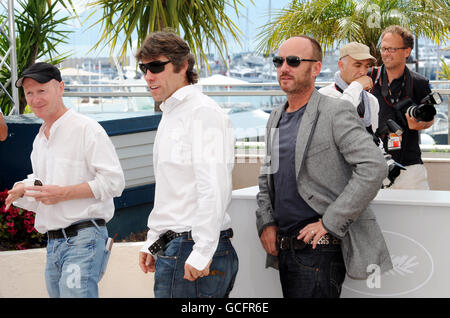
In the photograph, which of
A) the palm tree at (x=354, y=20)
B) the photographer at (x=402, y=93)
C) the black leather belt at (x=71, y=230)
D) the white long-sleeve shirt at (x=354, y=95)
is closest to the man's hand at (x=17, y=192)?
the black leather belt at (x=71, y=230)

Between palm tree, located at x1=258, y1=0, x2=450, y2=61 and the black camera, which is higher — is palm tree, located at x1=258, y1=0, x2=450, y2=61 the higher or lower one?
the higher one

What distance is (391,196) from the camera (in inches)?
112

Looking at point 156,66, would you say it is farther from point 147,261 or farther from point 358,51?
point 358,51

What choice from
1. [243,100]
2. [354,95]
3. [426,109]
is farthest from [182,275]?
[243,100]

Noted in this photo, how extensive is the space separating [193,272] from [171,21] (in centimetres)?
540

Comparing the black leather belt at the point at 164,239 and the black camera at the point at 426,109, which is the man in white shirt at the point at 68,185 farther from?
the black camera at the point at 426,109

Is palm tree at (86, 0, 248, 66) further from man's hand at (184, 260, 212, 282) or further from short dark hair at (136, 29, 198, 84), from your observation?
man's hand at (184, 260, 212, 282)

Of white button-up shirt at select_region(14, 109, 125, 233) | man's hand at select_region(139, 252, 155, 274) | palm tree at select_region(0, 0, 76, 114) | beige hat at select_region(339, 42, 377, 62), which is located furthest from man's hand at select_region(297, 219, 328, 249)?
palm tree at select_region(0, 0, 76, 114)

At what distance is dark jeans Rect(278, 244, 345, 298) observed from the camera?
2354mm

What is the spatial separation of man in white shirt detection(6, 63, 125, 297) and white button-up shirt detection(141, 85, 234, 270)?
44cm

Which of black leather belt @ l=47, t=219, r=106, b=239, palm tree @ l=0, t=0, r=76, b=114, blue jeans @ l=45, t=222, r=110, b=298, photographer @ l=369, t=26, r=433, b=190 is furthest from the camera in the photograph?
palm tree @ l=0, t=0, r=76, b=114

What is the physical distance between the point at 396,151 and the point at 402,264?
43.2 inches
